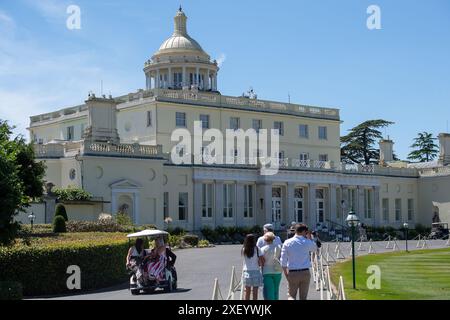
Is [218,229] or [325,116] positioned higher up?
[325,116]

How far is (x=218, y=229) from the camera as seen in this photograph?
60.1 meters

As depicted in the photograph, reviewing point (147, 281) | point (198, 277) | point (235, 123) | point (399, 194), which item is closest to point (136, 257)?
point (147, 281)

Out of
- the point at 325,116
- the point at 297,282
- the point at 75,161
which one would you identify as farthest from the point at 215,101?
the point at 297,282

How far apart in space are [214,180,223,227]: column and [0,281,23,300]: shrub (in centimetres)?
4158

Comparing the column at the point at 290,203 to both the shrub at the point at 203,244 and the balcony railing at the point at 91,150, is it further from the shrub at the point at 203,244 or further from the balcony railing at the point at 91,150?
the balcony railing at the point at 91,150

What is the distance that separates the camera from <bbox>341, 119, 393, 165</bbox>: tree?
10025 centimetres

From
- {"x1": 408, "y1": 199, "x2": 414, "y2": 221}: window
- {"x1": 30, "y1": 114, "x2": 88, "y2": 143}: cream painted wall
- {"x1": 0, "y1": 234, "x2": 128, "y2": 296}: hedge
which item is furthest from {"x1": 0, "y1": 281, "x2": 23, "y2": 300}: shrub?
{"x1": 408, "y1": 199, "x2": 414, "y2": 221}: window

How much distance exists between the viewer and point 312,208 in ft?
225

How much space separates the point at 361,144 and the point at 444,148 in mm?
19330

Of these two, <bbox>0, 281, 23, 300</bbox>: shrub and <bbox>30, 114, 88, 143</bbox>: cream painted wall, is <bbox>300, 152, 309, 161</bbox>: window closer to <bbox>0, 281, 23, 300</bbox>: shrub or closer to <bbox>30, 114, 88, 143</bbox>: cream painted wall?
<bbox>30, 114, 88, 143</bbox>: cream painted wall

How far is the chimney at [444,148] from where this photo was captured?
81738 millimetres

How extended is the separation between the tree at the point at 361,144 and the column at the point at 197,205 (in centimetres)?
4141
